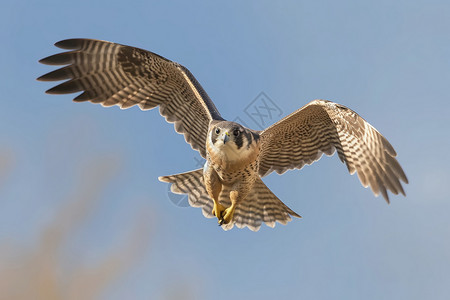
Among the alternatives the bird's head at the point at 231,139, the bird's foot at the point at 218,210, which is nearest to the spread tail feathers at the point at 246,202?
the bird's foot at the point at 218,210

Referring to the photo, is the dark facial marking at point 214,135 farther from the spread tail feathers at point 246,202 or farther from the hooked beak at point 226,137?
the spread tail feathers at point 246,202

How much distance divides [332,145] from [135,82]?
3.41m

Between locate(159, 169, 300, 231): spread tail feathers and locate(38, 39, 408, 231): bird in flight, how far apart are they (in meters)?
0.01

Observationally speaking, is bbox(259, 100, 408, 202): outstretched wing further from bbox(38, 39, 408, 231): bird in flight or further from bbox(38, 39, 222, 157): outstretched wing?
bbox(38, 39, 222, 157): outstretched wing

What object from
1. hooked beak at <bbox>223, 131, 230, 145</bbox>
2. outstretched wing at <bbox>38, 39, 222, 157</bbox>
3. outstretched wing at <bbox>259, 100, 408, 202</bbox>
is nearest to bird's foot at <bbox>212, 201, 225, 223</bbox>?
hooked beak at <bbox>223, 131, 230, 145</bbox>

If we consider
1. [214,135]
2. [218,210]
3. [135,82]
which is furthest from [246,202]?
[135,82]

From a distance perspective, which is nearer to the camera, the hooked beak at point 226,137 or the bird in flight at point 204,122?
the hooked beak at point 226,137

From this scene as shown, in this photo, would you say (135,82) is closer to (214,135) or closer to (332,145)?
(214,135)

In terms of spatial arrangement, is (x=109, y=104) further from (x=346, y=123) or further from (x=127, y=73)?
(x=346, y=123)

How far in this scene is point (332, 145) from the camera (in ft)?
31.0

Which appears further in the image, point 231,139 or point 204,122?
point 204,122

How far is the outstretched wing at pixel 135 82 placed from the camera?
30.9 ft

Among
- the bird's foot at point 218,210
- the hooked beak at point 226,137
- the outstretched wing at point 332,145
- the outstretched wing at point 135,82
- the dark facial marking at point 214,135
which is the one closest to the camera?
the hooked beak at point 226,137

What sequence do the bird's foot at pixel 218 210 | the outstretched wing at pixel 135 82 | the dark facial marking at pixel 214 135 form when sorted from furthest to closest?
the outstretched wing at pixel 135 82 → the bird's foot at pixel 218 210 → the dark facial marking at pixel 214 135
